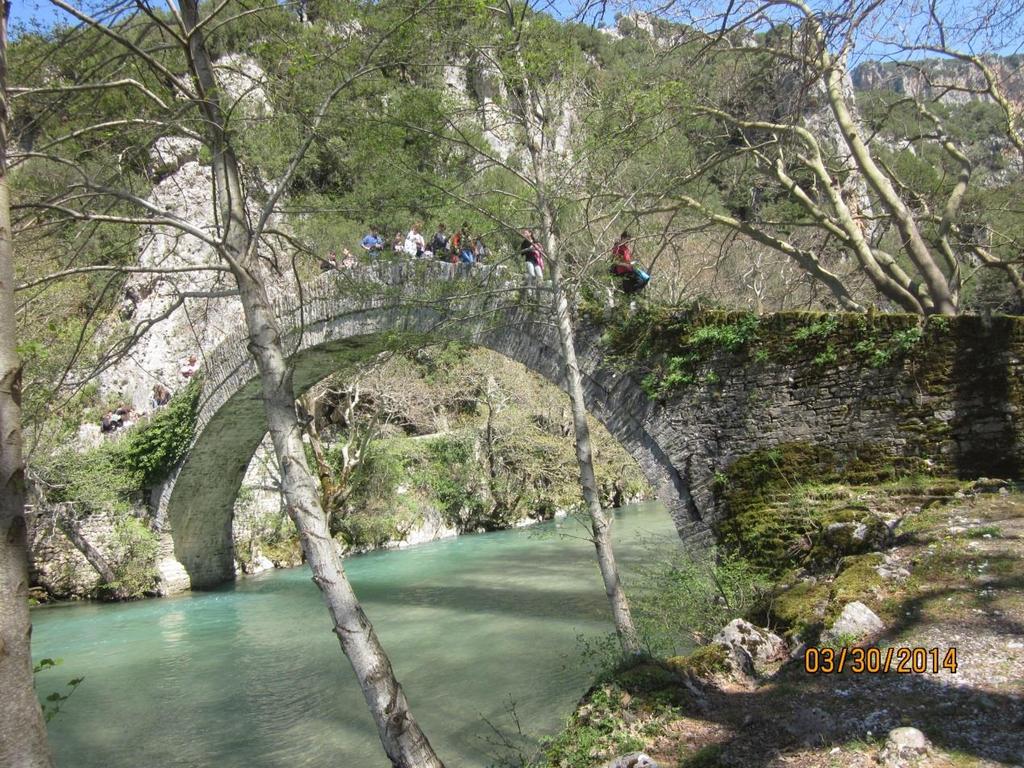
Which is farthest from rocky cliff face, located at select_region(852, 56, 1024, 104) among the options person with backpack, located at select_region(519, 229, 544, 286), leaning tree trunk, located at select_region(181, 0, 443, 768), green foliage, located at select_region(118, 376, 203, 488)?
green foliage, located at select_region(118, 376, 203, 488)

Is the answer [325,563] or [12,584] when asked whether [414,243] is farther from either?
[12,584]

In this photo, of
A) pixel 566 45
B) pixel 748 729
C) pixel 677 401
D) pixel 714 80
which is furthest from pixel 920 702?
pixel 714 80

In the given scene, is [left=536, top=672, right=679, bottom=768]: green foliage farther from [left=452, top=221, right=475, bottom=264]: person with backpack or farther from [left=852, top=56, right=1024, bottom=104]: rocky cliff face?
[left=452, top=221, right=475, bottom=264]: person with backpack

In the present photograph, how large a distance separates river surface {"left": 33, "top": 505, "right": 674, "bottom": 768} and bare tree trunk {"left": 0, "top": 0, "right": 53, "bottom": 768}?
273 cm

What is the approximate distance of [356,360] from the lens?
1059 centimetres

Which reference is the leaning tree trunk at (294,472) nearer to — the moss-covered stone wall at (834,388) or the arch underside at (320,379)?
the arch underside at (320,379)

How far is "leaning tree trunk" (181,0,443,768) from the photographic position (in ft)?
10.2

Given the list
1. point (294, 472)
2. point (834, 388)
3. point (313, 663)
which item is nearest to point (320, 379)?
point (313, 663)

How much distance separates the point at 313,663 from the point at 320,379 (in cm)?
570

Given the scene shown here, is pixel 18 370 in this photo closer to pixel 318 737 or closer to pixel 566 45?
pixel 318 737

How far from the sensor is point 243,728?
5.47 m

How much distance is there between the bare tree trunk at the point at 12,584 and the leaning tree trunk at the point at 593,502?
10.8 feet

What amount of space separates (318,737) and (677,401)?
4.04 m

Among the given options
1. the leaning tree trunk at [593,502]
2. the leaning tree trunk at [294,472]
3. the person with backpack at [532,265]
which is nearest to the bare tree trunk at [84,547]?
the person with backpack at [532,265]
